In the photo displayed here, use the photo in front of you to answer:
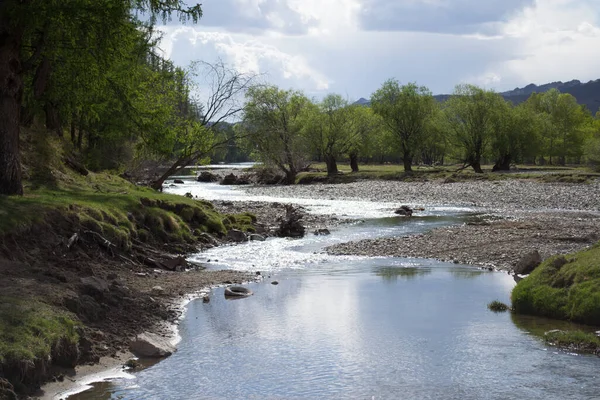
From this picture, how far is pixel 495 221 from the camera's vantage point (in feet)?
114

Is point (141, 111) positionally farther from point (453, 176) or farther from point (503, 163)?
point (503, 163)

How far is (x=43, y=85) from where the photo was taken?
2292 centimetres

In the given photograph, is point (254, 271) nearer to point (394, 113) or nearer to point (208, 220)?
point (208, 220)

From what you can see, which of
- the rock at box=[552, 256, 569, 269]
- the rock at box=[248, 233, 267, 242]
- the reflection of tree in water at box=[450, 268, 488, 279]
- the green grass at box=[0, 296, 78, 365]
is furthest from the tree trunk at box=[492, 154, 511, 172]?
the green grass at box=[0, 296, 78, 365]

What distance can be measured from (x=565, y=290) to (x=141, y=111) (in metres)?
16.8

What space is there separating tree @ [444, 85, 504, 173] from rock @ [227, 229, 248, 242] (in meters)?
62.4

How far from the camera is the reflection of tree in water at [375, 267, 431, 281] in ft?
67.4

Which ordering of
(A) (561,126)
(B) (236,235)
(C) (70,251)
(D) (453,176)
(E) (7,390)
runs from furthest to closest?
(A) (561,126) < (D) (453,176) < (B) (236,235) < (C) (70,251) < (E) (7,390)

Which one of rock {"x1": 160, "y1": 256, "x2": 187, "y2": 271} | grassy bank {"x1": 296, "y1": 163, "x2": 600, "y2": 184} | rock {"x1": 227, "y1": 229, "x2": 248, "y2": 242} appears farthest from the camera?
grassy bank {"x1": 296, "y1": 163, "x2": 600, "y2": 184}

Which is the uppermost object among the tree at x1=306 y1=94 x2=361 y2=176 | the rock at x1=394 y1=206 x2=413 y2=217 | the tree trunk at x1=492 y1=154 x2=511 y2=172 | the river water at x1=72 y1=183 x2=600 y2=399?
the tree at x1=306 y1=94 x2=361 y2=176

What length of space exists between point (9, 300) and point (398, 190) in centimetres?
5345

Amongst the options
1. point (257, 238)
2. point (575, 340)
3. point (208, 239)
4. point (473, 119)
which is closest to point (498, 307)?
point (575, 340)

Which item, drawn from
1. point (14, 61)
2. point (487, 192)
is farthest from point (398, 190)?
point (14, 61)

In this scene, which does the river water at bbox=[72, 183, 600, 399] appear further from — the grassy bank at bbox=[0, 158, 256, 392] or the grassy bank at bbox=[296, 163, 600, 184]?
the grassy bank at bbox=[296, 163, 600, 184]
